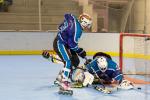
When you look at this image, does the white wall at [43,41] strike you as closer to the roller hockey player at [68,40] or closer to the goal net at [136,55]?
the goal net at [136,55]

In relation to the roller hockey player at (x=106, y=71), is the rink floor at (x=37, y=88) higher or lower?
lower

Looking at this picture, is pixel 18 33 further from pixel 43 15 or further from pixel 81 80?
pixel 81 80

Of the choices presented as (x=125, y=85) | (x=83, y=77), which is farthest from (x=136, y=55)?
(x=83, y=77)

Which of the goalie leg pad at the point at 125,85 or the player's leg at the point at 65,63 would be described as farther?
the goalie leg pad at the point at 125,85

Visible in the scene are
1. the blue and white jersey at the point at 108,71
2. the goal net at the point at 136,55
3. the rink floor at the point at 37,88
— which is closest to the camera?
the rink floor at the point at 37,88

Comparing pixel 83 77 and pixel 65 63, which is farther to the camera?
pixel 83 77

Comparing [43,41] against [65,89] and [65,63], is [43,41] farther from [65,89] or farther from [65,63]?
[65,89]

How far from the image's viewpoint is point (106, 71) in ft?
18.3

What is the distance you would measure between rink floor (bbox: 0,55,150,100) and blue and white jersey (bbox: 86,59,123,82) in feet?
1.10

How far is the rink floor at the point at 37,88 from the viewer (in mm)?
4785

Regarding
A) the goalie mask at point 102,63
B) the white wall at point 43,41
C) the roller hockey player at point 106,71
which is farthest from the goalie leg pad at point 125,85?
the white wall at point 43,41

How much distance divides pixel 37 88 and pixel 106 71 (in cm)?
100

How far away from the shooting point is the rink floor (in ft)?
15.7

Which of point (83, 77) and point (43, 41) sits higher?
point (43, 41)
